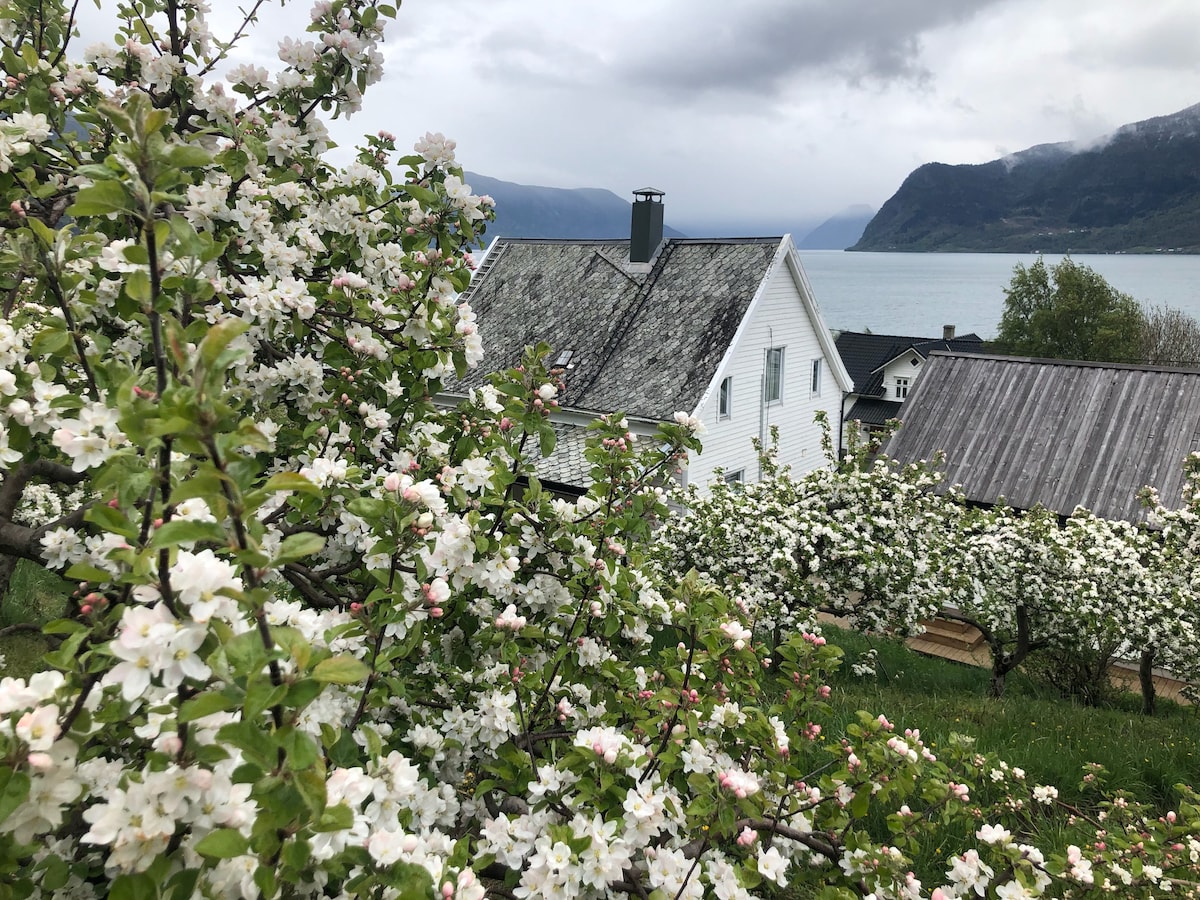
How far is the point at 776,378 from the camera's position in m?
22.6

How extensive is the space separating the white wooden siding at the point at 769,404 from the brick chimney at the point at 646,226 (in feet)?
13.2

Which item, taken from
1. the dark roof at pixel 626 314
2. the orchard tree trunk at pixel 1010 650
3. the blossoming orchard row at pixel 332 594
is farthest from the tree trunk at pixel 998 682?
the dark roof at pixel 626 314

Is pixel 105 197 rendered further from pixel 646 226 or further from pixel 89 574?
pixel 646 226

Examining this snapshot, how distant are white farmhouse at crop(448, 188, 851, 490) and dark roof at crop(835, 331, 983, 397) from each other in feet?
53.8

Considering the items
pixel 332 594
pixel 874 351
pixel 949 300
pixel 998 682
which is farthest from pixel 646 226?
pixel 949 300

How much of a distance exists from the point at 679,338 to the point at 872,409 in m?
23.2

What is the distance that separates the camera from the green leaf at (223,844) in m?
1.42

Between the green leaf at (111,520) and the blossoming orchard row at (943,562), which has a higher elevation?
the green leaf at (111,520)

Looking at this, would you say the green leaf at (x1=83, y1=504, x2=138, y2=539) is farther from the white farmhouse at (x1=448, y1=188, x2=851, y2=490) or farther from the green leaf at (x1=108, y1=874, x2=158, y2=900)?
the white farmhouse at (x1=448, y1=188, x2=851, y2=490)

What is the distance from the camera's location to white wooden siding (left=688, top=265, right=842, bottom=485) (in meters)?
20.5

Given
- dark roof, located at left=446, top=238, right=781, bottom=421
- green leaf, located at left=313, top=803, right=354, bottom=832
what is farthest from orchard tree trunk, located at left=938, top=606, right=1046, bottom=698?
green leaf, located at left=313, top=803, right=354, bottom=832

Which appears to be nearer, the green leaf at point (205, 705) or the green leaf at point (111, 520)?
the green leaf at point (205, 705)

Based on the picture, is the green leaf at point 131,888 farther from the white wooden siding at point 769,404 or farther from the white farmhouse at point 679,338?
the white wooden siding at point 769,404

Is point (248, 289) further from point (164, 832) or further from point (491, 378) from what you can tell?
point (164, 832)
